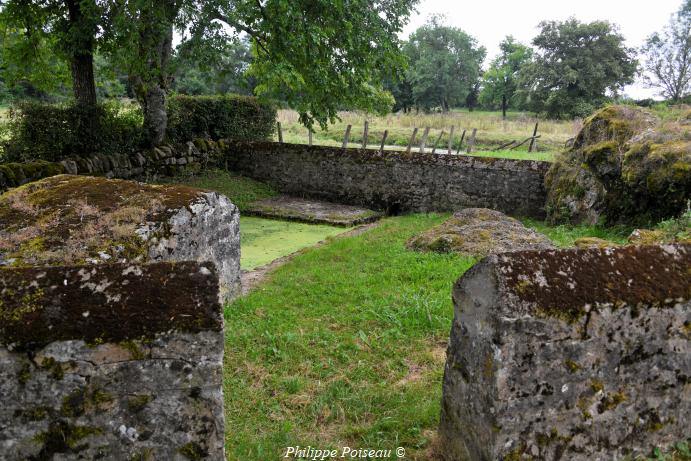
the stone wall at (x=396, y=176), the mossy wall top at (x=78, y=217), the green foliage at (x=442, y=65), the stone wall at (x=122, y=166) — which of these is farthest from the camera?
the green foliage at (x=442, y=65)

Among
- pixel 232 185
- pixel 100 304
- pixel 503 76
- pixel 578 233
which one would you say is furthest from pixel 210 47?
pixel 503 76

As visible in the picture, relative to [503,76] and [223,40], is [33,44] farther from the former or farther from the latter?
[503,76]

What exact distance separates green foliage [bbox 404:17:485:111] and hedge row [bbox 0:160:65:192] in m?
50.7

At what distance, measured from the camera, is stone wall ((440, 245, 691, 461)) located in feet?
9.14

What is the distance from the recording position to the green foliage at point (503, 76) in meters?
60.5

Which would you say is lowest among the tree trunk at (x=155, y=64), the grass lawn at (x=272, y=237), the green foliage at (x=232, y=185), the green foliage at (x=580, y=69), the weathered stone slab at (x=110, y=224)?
the grass lawn at (x=272, y=237)

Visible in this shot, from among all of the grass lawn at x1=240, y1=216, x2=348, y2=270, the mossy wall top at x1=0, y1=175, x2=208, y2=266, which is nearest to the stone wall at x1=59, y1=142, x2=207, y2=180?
the grass lawn at x1=240, y1=216, x2=348, y2=270

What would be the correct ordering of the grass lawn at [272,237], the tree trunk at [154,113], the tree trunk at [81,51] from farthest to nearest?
the tree trunk at [154,113]
the tree trunk at [81,51]
the grass lawn at [272,237]

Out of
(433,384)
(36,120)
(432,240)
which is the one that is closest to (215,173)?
(36,120)

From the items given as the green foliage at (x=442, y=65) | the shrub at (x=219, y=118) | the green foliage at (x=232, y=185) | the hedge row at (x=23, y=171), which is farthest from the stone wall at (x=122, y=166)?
the green foliage at (x=442, y=65)

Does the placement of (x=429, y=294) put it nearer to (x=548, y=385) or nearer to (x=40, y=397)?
(x=548, y=385)

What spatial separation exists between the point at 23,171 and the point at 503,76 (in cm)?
6000

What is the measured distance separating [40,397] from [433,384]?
10.2 feet

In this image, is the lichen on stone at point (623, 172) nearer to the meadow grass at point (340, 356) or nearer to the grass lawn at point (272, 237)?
the meadow grass at point (340, 356)
